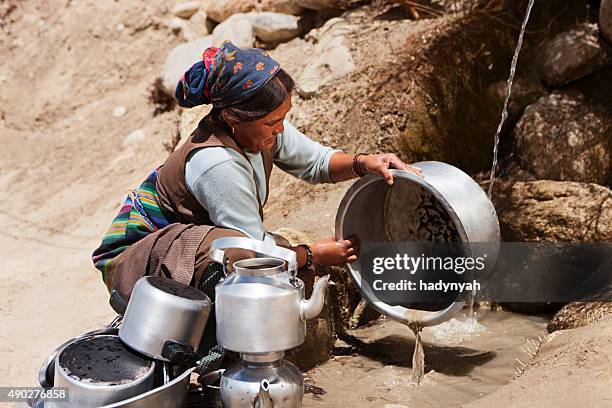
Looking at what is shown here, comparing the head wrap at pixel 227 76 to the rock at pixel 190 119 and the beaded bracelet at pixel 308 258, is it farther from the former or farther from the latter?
the rock at pixel 190 119

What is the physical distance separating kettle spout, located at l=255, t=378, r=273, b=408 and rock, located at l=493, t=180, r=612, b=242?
6.78ft

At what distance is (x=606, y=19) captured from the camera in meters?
5.22

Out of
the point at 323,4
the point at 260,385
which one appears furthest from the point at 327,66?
the point at 260,385

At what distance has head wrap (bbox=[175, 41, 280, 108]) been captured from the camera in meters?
3.10

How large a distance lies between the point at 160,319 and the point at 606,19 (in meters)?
3.72

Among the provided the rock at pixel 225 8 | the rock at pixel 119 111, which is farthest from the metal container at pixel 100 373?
the rock at pixel 119 111

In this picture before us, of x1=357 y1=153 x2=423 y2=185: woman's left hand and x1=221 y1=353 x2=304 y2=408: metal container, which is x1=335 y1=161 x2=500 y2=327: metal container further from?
x1=221 y1=353 x2=304 y2=408: metal container

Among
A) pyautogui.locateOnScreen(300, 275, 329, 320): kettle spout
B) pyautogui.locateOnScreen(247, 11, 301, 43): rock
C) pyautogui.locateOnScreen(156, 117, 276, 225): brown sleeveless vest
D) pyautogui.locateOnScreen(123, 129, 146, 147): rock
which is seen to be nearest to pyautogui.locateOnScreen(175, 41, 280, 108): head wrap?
pyautogui.locateOnScreen(156, 117, 276, 225): brown sleeveless vest

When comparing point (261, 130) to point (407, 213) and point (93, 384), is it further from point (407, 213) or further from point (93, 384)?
point (407, 213)

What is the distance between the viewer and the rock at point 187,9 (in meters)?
7.79

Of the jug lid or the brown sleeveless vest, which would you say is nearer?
the jug lid

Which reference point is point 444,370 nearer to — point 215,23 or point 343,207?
point 343,207

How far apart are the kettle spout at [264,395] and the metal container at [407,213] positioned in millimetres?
1011

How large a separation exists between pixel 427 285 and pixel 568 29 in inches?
96.7
